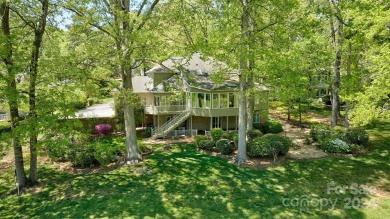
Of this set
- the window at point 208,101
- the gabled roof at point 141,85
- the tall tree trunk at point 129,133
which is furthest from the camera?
the gabled roof at point 141,85

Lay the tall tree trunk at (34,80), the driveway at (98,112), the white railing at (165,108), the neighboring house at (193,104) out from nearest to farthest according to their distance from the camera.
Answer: the tall tree trunk at (34,80)
the neighboring house at (193,104)
the white railing at (165,108)
the driveway at (98,112)

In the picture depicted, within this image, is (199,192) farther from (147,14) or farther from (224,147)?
(147,14)

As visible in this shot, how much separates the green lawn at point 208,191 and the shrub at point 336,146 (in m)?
1.00

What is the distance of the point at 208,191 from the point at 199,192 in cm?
46

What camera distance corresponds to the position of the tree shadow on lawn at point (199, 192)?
1170 cm

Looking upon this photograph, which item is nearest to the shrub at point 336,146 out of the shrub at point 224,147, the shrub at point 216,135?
the shrub at point 224,147

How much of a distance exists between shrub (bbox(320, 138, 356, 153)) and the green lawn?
3.28ft

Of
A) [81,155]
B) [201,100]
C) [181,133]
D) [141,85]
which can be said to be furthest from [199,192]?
[141,85]

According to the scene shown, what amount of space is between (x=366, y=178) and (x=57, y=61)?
17048 millimetres

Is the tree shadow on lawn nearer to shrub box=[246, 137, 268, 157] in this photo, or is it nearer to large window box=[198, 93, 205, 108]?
shrub box=[246, 137, 268, 157]

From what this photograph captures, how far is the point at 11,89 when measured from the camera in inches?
431

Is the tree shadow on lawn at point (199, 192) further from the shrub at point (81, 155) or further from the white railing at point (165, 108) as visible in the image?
the white railing at point (165, 108)

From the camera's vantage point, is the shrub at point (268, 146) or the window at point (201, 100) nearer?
the shrub at point (268, 146)

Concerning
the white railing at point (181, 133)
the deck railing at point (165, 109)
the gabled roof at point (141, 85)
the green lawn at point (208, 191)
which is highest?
the gabled roof at point (141, 85)
